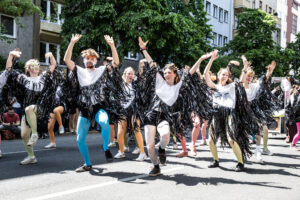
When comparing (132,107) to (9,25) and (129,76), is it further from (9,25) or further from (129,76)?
(9,25)

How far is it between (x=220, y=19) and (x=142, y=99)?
40.4 meters

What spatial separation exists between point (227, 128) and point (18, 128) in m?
7.94

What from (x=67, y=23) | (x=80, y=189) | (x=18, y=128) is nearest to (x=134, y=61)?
(x=67, y=23)

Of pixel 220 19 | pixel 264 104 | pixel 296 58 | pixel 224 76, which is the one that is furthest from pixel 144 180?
pixel 296 58

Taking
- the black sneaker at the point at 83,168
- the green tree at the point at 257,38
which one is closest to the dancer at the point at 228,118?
the black sneaker at the point at 83,168

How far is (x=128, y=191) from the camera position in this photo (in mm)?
5371

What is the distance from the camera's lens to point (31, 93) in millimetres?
7613

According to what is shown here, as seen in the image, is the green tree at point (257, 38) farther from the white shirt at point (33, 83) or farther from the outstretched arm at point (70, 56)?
the outstretched arm at point (70, 56)

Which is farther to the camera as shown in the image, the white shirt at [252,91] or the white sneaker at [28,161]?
the white shirt at [252,91]

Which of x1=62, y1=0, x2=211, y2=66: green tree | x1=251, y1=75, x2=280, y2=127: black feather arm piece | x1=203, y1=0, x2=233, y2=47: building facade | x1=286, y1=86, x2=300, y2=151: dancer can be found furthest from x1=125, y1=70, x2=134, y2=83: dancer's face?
x1=203, y1=0, x2=233, y2=47: building facade

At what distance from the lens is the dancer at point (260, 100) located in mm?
8366

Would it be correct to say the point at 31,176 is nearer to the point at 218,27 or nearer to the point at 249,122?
the point at 249,122

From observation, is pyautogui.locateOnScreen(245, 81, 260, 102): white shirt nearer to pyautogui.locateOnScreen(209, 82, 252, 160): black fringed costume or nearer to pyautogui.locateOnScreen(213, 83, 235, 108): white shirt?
pyautogui.locateOnScreen(209, 82, 252, 160): black fringed costume

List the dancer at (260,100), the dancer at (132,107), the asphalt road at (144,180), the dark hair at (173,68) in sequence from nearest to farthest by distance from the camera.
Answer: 1. the asphalt road at (144,180)
2. the dark hair at (173,68)
3. the dancer at (132,107)
4. the dancer at (260,100)
